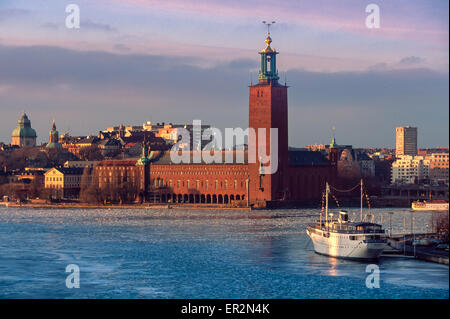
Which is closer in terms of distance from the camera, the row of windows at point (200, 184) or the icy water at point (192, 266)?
the icy water at point (192, 266)

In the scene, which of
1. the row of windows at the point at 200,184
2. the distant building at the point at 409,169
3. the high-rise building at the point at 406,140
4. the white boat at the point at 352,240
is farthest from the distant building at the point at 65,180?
the high-rise building at the point at 406,140

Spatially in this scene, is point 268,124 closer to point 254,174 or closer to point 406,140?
point 254,174

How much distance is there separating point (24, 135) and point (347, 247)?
106353 millimetres

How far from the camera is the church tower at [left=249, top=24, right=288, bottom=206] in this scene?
78.8m

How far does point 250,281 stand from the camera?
30.8m

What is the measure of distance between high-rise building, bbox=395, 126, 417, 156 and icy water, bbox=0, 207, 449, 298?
108 meters

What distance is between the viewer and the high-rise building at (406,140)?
522 feet

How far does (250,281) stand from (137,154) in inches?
3139

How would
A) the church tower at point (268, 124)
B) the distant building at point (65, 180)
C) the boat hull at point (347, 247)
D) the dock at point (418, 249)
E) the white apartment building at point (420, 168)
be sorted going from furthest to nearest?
the white apartment building at point (420, 168), the distant building at point (65, 180), the church tower at point (268, 124), the boat hull at point (347, 247), the dock at point (418, 249)

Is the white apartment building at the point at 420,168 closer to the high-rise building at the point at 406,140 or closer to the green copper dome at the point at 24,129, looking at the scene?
the high-rise building at the point at 406,140

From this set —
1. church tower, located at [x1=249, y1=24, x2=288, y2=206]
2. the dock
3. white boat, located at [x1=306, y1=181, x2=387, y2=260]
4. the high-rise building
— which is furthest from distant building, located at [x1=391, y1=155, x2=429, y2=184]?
white boat, located at [x1=306, y1=181, x2=387, y2=260]

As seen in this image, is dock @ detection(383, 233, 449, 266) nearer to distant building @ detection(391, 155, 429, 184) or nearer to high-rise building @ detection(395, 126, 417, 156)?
distant building @ detection(391, 155, 429, 184)

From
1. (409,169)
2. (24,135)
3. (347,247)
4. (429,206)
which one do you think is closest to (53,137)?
(24,135)
